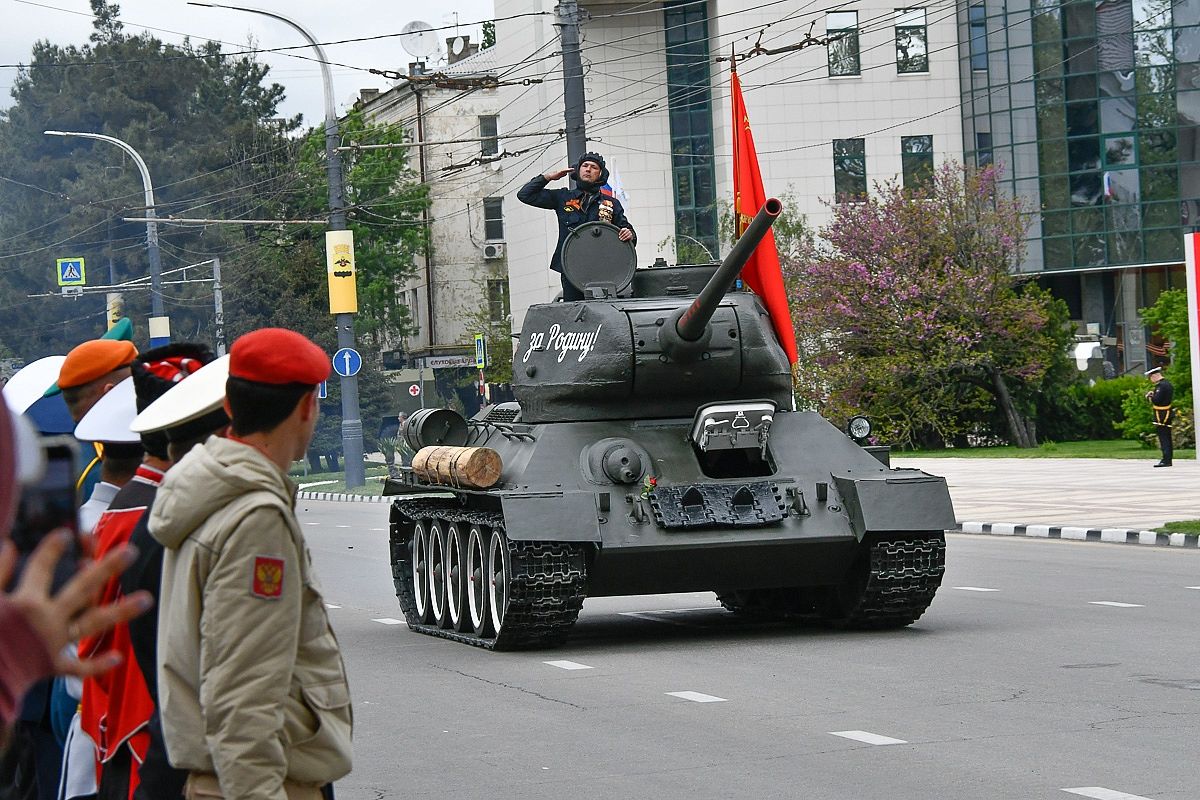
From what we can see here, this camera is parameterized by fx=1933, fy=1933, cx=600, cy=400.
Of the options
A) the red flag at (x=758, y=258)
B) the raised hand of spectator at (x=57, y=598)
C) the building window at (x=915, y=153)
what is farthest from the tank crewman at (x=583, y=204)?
the building window at (x=915, y=153)

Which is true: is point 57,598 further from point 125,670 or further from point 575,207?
point 575,207

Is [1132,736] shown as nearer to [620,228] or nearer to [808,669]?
[808,669]

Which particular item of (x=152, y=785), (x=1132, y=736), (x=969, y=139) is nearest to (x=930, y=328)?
(x=969, y=139)

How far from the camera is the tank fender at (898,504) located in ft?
39.6

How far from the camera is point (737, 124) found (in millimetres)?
17703

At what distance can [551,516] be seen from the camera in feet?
39.4

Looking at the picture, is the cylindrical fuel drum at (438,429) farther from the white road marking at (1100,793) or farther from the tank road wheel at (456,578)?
the white road marking at (1100,793)

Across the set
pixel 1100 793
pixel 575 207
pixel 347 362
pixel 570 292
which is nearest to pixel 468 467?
pixel 570 292

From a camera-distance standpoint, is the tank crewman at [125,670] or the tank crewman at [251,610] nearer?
the tank crewman at [251,610]

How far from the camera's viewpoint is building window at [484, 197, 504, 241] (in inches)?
2771

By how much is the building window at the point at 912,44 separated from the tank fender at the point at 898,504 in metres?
43.9

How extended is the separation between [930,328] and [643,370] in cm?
2742

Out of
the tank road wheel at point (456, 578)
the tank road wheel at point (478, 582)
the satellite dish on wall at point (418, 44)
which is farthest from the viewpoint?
the satellite dish on wall at point (418, 44)

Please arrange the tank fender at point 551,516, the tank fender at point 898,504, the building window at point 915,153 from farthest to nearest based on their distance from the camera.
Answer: the building window at point 915,153
the tank fender at point 898,504
the tank fender at point 551,516
